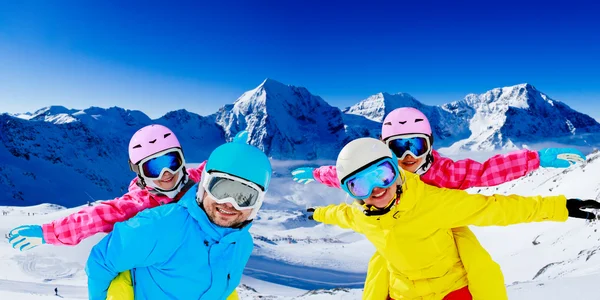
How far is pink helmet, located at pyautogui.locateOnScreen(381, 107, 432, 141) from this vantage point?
15.9 feet

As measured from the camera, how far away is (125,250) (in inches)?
110

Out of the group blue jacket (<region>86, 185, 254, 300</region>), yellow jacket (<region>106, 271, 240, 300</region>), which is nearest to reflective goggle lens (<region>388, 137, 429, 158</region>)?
blue jacket (<region>86, 185, 254, 300</region>)

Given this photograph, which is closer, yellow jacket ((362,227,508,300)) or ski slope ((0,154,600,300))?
yellow jacket ((362,227,508,300))

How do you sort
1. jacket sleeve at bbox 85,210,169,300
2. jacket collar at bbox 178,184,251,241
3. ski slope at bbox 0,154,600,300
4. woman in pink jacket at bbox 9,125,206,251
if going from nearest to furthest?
jacket sleeve at bbox 85,210,169,300, jacket collar at bbox 178,184,251,241, woman in pink jacket at bbox 9,125,206,251, ski slope at bbox 0,154,600,300

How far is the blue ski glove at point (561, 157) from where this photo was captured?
4.45 m

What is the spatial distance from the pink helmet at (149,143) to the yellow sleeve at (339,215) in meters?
2.07

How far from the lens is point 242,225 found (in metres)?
3.21

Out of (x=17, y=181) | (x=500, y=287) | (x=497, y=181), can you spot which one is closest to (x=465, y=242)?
(x=500, y=287)

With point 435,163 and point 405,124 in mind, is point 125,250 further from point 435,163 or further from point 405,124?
point 435,163

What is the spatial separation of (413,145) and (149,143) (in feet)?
11.1

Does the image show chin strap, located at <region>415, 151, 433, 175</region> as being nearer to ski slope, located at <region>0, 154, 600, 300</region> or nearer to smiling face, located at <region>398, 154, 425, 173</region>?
smiling face, located at <region>398, 154, 425, 173</region>

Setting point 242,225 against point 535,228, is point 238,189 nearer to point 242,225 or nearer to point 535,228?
point 242,225

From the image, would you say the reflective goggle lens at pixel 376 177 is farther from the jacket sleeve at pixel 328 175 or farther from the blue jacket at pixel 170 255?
the jacket sleeve at pixel 328 175

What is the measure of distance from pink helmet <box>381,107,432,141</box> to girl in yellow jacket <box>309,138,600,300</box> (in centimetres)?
127
